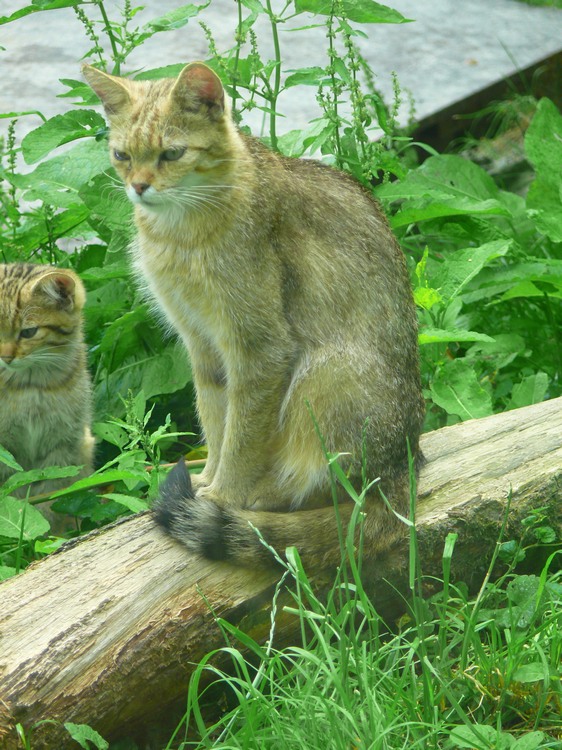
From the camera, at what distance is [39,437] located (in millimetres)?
5031

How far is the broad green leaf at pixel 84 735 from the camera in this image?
10.0ft

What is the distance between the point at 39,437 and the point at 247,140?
1.85 m

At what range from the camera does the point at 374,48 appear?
29.4ft

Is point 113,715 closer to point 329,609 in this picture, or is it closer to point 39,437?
point 329,609

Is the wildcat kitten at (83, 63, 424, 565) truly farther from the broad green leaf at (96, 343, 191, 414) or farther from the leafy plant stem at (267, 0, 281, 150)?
the broad green leaf at (96, 343, 191, 414)

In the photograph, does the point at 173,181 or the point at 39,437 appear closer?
the point at 173,181

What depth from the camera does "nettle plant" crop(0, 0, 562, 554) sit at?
483 centimetres

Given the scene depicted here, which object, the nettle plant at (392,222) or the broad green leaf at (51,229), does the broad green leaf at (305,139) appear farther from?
the broad green leaf at (51,229)

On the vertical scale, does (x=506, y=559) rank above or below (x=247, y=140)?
below

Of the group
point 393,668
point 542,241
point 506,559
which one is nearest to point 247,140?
point 506,559

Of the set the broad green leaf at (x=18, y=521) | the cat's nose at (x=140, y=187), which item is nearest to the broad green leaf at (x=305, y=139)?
the cat's nose at (x=140, y=187)

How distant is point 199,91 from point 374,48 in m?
5.59

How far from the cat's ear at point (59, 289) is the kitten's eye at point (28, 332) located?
6.0 inches

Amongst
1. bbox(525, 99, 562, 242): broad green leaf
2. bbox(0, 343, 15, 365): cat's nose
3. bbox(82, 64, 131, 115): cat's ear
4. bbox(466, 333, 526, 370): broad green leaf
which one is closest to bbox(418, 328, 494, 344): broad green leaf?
bbox(466, 333, 526, 370): broad green leaf
